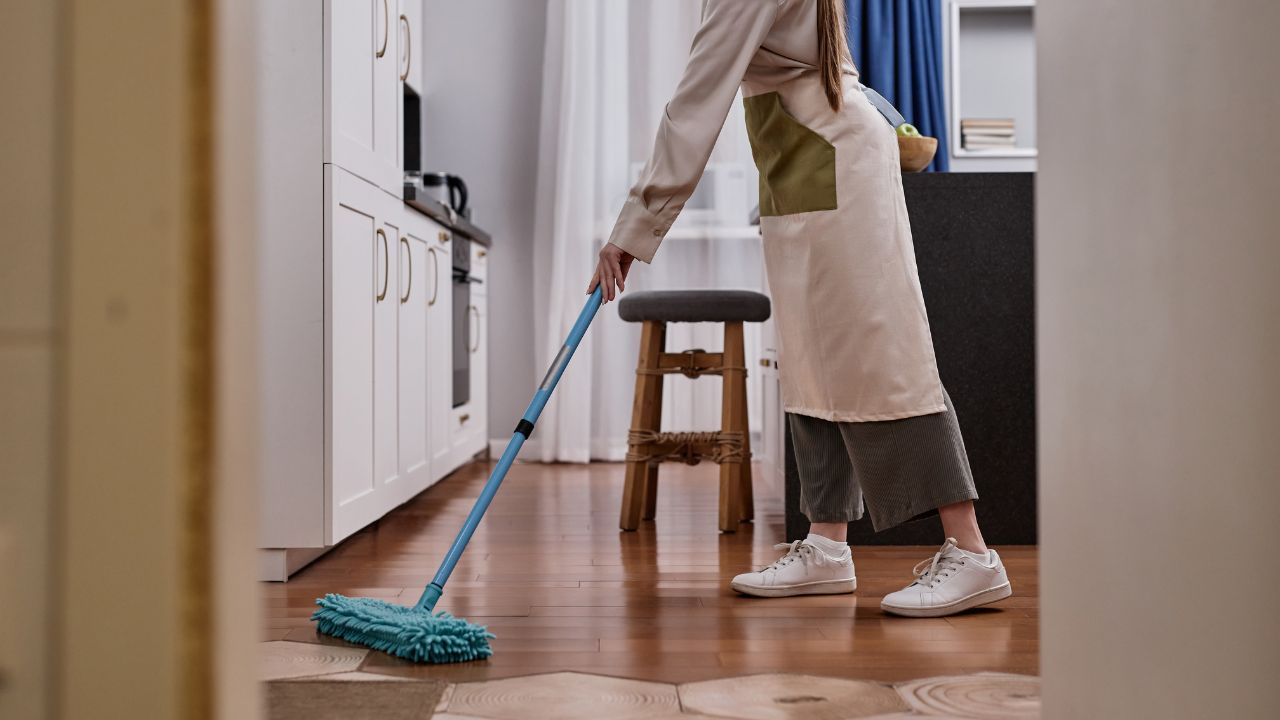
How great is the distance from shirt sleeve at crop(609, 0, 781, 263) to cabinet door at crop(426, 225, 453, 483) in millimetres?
1354

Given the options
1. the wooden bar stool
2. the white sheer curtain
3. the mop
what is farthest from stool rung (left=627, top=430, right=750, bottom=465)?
the white sheer curtain

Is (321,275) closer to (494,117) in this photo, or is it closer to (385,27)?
(385,27)

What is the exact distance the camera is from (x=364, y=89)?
7.41ft

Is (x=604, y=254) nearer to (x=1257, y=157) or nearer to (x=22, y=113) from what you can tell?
(x=1257, y=157)

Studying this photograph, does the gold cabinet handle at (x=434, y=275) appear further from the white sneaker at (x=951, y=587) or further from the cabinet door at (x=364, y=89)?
the white sneaker at (x=951, y=587)

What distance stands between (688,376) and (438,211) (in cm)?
86

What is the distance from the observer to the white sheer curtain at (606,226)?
13.6ft

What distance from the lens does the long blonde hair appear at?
1.79 meters

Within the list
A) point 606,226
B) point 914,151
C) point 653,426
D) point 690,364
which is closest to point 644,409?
point 653,426

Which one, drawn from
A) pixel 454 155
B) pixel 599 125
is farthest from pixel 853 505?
pixel 454 155

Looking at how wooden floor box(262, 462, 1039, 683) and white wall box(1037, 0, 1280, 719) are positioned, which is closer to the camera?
white wall box(1037, 0, 1280, 719)

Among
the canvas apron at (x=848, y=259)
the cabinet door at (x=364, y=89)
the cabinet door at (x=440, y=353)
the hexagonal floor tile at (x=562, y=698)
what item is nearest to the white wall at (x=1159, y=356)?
the hexagonal floor tile at (x=562, y=698)

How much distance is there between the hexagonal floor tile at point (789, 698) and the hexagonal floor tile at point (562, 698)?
41mm

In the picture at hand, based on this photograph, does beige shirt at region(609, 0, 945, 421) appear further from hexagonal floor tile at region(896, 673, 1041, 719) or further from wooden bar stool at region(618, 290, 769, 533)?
wooden bar stool at region(618, 290, 769, 533)
